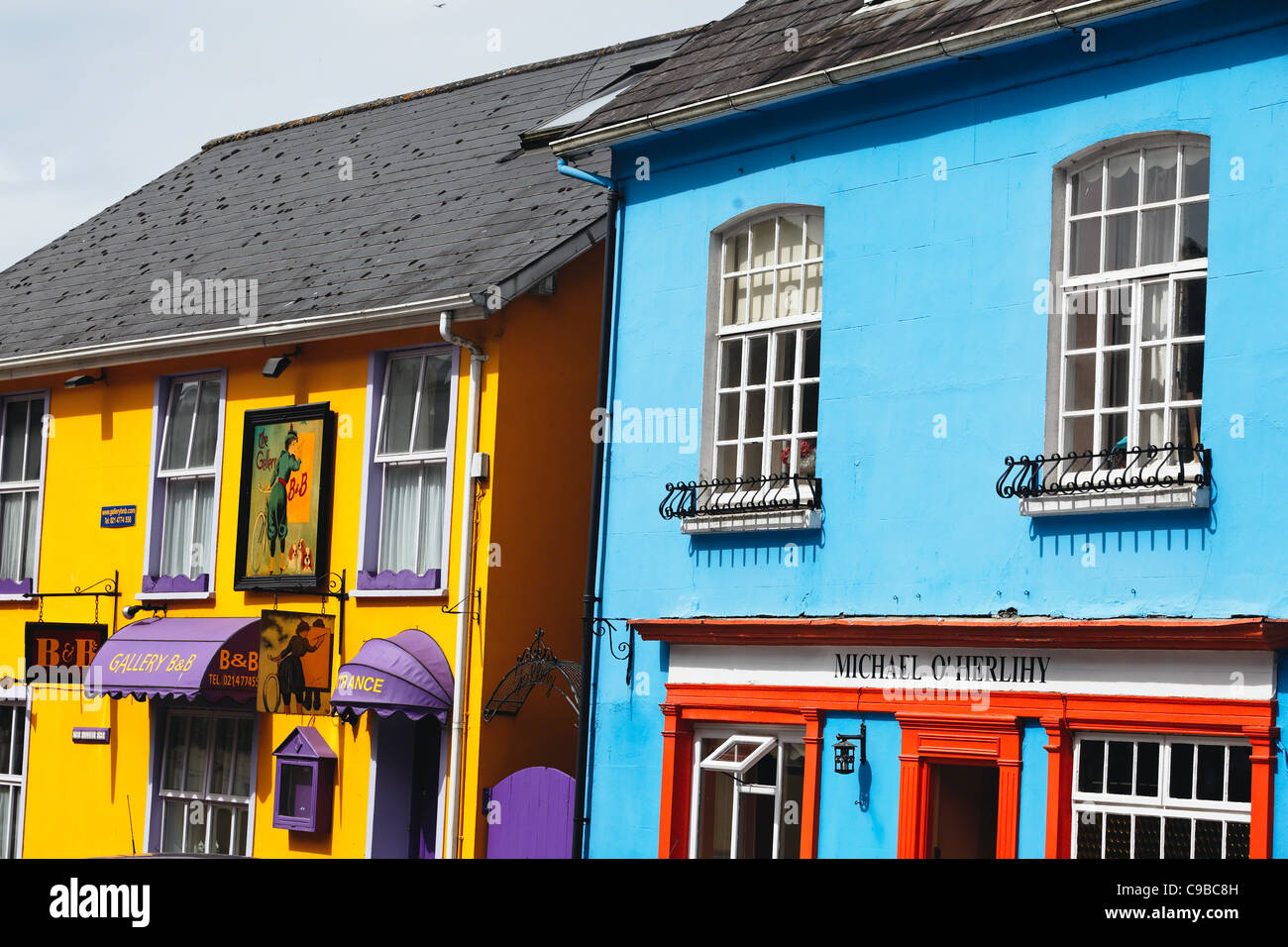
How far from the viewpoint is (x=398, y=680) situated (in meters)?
14.9

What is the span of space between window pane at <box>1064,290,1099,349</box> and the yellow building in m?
5.40

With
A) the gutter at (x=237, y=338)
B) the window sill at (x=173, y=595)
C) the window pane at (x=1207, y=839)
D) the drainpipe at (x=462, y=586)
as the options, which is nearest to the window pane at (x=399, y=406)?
the gutter at (x=237, y=338)

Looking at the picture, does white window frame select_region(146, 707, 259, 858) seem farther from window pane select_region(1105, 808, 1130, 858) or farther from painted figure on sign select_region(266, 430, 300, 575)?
window pane select_region(1105, 808, 1130, 858)

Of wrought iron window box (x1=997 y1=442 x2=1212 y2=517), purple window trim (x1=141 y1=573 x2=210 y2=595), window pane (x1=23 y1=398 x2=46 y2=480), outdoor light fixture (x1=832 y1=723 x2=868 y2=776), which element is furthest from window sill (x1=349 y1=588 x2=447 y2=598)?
wrought iron window box (x1=997 y1=442 x2=1212 y2=517)

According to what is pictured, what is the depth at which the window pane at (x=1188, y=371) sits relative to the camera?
1050 centimetres

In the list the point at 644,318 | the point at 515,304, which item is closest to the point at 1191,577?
the point at 644,318

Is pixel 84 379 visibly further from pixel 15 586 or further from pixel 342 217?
pixel 342 217

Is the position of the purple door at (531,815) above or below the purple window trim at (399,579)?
below

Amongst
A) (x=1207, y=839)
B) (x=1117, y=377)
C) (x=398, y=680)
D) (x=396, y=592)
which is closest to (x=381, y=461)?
(x=396, y=592)

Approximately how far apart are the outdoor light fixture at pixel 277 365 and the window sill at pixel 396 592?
240 cm

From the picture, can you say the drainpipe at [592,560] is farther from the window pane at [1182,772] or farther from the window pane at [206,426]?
the window pane at [206,426]

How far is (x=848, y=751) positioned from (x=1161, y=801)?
2.34 m
